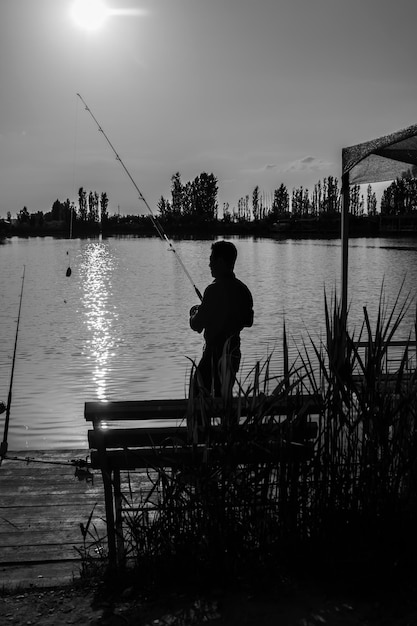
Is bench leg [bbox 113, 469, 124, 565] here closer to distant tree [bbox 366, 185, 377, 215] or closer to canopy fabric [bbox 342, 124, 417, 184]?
canopy fabric [bbox 342, 124, 417, 184]

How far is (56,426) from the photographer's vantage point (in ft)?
29.2

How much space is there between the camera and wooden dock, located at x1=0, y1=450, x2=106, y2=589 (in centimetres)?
359

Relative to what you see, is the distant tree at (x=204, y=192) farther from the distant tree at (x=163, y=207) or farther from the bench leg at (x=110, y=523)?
the bench leg at (x=110, y=523)

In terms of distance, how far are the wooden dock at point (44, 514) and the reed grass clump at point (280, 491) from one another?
1.91 ft

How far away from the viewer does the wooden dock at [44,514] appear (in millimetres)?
3592

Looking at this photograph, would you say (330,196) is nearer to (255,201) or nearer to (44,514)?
(255,201)

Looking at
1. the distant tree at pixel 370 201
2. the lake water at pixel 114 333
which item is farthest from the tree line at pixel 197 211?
the lake water at pixel 114 333

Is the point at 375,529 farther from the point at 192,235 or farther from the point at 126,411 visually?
the point at 192,235

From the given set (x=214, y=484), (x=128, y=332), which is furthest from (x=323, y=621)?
(x=128, y=332)

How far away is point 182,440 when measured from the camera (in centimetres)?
348

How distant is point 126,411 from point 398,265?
157ft

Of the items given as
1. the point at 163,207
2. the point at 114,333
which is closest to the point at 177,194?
the point at 163,207

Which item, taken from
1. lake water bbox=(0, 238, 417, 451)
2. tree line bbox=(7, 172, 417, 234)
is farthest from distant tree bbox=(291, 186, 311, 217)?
lake water bbox=(0, 238, 417, 451)

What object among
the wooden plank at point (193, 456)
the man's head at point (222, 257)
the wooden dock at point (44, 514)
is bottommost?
the wooden dock at point (44, 514)
